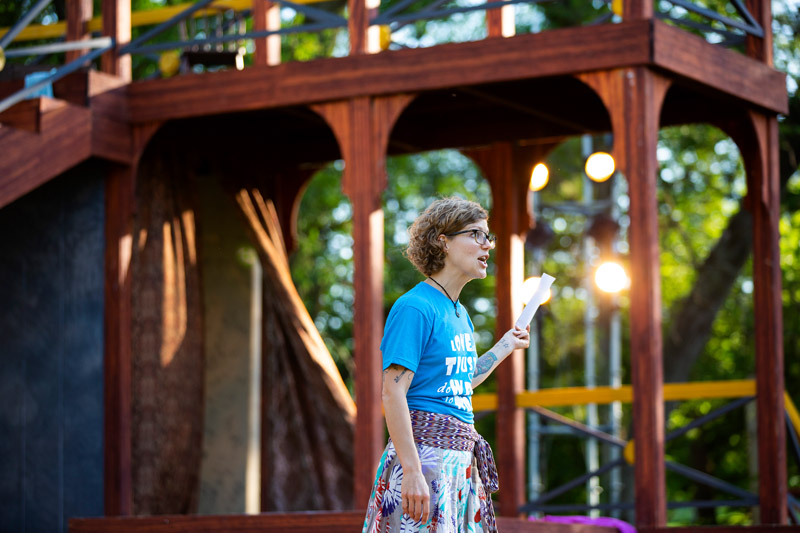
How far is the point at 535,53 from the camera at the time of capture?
7.68 m

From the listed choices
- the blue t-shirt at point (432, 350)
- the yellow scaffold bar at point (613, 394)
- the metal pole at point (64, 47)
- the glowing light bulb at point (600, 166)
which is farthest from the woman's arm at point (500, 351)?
the glowing light bulb at point (600, 166)

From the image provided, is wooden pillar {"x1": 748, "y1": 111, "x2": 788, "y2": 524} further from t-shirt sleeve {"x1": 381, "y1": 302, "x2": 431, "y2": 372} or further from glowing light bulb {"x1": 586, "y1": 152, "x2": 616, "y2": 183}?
t-shirt sleeve {"x1": 381, "y1": 302, "x2": 431, "y2": 372}

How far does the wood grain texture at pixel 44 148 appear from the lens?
7867 mm

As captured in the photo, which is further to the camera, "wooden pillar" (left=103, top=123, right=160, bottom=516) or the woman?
"wooden pillar" (left=103, top=123, right=160, bottom=516)

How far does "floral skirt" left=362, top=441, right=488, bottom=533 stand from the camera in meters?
4.25

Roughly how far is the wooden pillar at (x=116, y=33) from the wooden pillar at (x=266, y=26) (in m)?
0.91

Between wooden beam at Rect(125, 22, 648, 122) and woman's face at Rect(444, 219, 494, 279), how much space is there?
3337 mm

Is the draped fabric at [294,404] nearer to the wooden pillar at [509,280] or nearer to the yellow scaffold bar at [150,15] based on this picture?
the wooden pillar at [509,280]

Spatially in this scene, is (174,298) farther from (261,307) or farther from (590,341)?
(590,341)

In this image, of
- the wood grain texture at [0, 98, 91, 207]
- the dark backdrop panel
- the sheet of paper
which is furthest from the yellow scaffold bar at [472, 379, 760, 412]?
the sheet of paper

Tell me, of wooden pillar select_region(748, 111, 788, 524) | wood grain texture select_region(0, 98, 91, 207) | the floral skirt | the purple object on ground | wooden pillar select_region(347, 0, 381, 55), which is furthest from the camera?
wooden pillar select_region(748, 111, 788, 524)

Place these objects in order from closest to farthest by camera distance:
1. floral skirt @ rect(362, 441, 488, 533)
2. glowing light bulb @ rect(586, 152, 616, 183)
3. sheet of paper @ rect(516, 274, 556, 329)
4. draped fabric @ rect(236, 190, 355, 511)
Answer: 1. floral skirt @ rect(362, 441, 488, 533)
2. sheet of paper @ rect(516, 274, 556, 329)
3. draped fabric @ rect(236, 190, 355, 511)
4. glowing light bulb @ rect(586, 152, 616, 183)

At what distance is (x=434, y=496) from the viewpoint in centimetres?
427

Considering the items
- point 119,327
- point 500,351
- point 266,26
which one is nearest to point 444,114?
point 266,26
